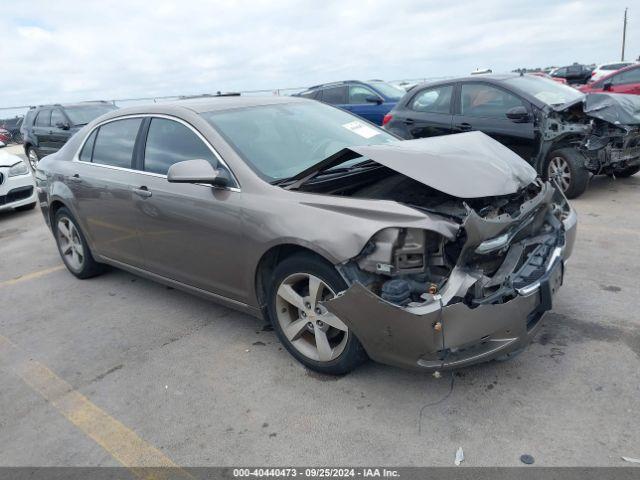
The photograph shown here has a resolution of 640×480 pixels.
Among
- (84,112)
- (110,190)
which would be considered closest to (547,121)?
(110,190)

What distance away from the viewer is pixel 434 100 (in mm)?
7871

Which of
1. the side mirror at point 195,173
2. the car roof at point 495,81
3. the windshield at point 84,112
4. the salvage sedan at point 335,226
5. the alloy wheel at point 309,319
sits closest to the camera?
the salvage sedan at point 335,226

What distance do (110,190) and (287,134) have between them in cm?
164

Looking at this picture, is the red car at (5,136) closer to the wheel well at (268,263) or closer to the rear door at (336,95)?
the rear door at (336,95)

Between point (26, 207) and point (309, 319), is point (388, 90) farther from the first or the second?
point (309, 319)

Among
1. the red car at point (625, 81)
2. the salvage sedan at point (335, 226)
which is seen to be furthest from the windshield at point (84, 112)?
the red car at point (625, 81)

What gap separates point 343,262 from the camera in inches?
111

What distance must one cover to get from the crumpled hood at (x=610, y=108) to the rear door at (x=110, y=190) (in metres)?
5.20

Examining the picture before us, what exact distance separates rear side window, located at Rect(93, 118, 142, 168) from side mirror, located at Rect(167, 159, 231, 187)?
3.76 feet

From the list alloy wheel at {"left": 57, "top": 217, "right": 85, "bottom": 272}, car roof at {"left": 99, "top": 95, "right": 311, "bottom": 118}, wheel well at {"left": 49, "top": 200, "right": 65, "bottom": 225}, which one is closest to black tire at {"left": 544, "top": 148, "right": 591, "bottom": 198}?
car roof at {"left": 99, "top": 95, "right": 311, "bottom": 118}

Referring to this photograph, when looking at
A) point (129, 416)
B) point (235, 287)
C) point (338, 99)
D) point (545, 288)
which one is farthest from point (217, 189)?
point (338, 99)

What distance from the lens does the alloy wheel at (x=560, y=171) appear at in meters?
6.80

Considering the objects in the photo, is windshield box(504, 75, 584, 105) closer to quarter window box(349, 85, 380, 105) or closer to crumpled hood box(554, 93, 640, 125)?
crumpled hood box(554, 93, 640, 125)

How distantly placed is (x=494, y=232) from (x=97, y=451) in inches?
93.9
